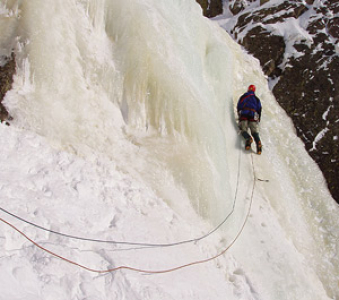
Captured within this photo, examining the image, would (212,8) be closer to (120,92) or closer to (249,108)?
(249,108)

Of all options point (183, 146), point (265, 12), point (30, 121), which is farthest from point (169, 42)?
point (265, 12)

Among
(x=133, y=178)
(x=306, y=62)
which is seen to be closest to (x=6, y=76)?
(x=133, y=178)

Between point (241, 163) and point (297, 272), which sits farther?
point (241, 163)

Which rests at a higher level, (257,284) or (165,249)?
(165,249)

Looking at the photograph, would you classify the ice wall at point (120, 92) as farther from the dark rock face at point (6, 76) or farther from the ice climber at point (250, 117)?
the ice climber at point (250, 117)

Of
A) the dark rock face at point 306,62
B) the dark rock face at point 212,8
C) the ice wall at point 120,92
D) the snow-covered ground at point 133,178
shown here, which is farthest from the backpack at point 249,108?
the dark rock face at point 212,8

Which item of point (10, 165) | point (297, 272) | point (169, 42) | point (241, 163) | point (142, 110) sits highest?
point (169, 42)

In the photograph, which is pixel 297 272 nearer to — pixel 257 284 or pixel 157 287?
pixel 257 284

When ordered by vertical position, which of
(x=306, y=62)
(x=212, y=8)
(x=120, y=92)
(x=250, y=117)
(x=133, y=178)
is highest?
(x=306, y=62)
